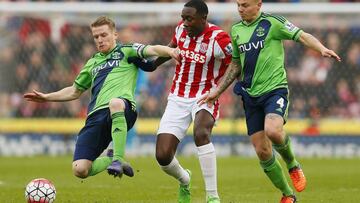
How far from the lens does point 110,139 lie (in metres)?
10.9

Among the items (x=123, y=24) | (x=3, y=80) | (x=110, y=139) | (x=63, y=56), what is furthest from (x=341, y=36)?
(x=110, y=139)

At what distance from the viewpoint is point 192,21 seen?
10.2m

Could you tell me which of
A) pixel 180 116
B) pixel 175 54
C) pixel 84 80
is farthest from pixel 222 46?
pixel 84 80

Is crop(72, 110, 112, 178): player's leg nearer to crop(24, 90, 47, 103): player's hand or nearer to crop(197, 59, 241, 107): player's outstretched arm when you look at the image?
crop(24, 90, 47, 103): player's hand

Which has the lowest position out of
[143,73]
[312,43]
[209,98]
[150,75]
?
[150,75]

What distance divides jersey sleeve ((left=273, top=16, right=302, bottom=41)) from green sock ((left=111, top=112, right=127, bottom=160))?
1.94 m

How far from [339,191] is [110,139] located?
3.38 metres

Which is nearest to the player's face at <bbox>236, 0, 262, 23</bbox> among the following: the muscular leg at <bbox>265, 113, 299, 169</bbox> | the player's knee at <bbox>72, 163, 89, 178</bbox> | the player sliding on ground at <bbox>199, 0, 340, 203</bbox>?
the player sliding on ground at <bbox>199, 0, 340, 203</bbox>

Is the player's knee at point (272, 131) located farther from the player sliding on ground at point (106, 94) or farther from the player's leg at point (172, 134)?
the player sliding on ground at point (106, 94)

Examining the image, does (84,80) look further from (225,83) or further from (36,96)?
(225,83)

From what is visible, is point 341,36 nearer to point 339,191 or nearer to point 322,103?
point 322,103

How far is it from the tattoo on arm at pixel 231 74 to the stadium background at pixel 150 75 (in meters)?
9.90

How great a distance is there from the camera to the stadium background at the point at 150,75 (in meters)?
20.4

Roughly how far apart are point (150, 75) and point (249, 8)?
37.8 ft
